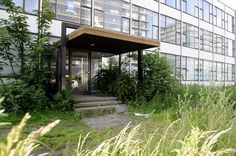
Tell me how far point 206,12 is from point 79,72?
16.9m

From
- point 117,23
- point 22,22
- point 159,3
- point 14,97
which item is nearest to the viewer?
point 14,97

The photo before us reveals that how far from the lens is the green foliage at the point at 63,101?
29.0 ft

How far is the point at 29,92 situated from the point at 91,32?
265 centimetres

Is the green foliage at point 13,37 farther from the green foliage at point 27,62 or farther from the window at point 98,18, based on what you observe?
the window at point 98,18

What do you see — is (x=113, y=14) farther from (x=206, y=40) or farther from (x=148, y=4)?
(x=206, y=40)

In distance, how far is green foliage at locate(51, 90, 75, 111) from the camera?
8844 mm

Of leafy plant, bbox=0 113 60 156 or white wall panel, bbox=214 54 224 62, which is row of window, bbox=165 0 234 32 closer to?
white wall panel, bbox=214 54 224 62

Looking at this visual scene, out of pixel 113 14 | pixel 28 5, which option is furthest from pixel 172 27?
pixel 28 5

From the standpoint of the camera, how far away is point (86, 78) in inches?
531

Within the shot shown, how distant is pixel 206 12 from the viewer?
25.6 metres

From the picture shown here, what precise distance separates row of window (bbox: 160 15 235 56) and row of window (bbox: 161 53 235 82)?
115cm

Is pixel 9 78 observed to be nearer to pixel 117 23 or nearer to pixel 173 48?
pixel 117 23

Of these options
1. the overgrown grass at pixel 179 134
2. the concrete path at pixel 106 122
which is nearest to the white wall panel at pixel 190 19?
the concrete path at pixel 106 122

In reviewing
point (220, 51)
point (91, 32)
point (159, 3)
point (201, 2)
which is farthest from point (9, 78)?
point (220, 51)
